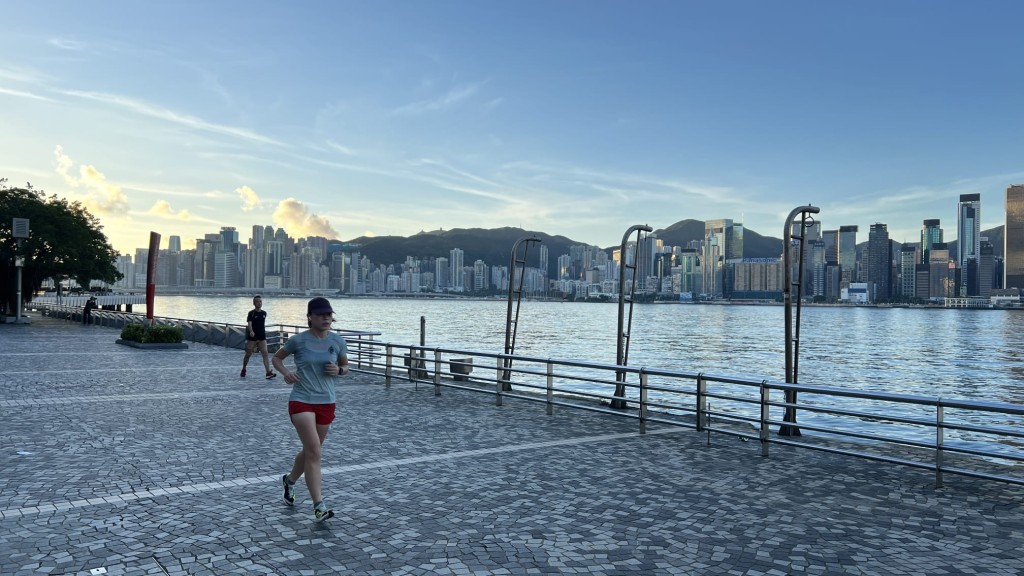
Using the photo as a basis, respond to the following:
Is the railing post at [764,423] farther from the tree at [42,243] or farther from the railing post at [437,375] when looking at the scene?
the tree at [42,243]

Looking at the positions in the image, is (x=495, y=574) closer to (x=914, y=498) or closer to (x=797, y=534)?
(x=797, y=534)

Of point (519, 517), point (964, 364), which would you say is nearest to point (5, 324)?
point (519, 517)

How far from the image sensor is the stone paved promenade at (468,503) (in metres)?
5.54

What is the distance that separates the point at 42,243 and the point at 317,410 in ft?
165

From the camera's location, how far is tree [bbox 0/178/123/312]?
4716 cm

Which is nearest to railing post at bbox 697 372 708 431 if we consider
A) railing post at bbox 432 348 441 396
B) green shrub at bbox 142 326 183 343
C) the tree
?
railing post at bbox 432 348 441 396

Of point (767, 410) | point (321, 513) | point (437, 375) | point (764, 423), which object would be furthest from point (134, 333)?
point (764, 423)

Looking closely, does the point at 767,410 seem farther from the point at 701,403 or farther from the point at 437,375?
the point at 437,375

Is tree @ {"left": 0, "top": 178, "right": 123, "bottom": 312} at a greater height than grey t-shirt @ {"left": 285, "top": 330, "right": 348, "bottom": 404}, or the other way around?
tree @ {"left": 0, "top": 178, "right": 123, "bottom": 312}

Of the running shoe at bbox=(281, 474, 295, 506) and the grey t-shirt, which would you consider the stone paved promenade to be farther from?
the grey t-shirt

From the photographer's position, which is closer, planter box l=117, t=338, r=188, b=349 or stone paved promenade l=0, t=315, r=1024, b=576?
stone paved promenade l=0, t=315, r=1024, b=576

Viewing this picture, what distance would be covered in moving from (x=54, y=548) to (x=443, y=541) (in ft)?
9.85

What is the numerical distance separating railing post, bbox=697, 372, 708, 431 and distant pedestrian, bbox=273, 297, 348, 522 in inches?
220

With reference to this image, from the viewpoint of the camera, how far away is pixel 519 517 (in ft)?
21.8
